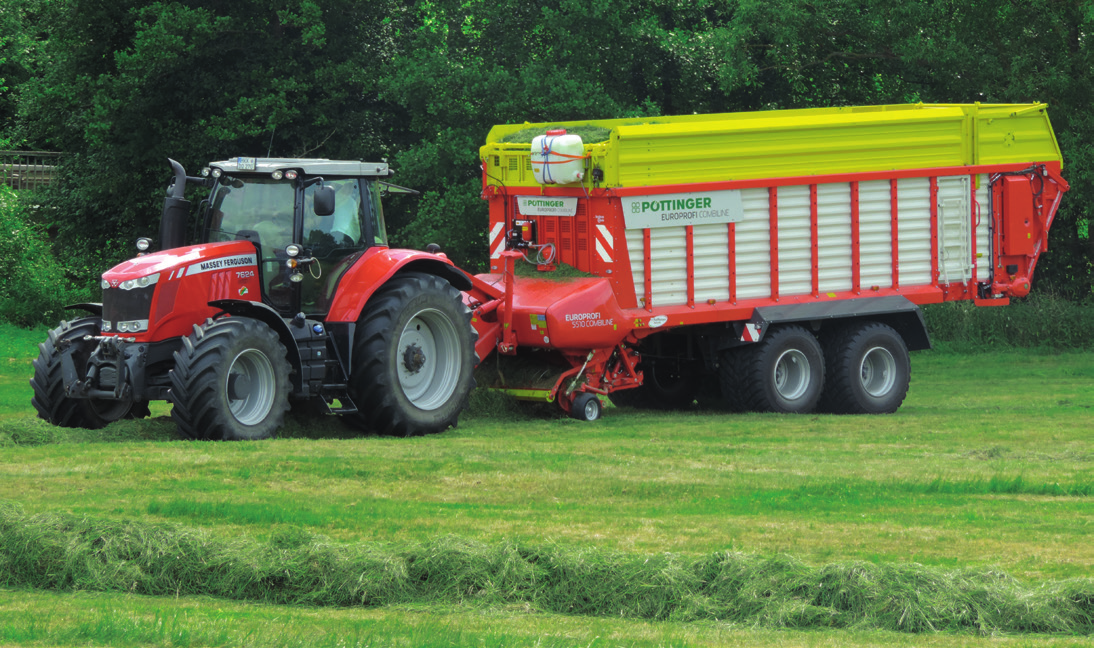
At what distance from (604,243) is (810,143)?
8.95 ft

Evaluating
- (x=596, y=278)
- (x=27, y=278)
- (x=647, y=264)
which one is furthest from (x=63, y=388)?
(x=27, y=278)

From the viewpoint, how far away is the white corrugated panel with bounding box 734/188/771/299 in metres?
15.8

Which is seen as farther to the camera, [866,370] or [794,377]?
[866,370]

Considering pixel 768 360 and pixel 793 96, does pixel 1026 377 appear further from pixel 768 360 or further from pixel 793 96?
pixel 793 96

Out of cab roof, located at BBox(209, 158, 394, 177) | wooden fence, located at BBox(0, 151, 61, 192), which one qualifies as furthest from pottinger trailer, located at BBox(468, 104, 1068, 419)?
wooden fence, located at BBox(0, 151, 61, 192)

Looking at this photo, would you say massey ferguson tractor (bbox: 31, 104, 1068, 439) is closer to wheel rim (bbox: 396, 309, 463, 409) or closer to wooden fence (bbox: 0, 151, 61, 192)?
wheel rim (bbox: 396, 309, 463, 409)

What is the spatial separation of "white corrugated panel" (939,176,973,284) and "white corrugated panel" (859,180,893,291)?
0.75 metres

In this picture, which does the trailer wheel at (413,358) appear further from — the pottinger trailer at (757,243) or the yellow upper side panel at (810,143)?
the yellow upper side panel at (810,143)

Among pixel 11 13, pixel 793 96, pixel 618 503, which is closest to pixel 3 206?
pixel 11 13

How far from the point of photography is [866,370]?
665 inches

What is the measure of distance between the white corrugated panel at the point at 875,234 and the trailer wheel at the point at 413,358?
4.92 m

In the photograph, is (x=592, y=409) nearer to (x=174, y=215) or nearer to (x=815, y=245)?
(x=815, y=245)

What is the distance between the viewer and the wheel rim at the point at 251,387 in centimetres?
1223

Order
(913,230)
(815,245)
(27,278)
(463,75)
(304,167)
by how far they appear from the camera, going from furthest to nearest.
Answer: (27,278), (463,75), (913,230), (815,245), (304,167)
